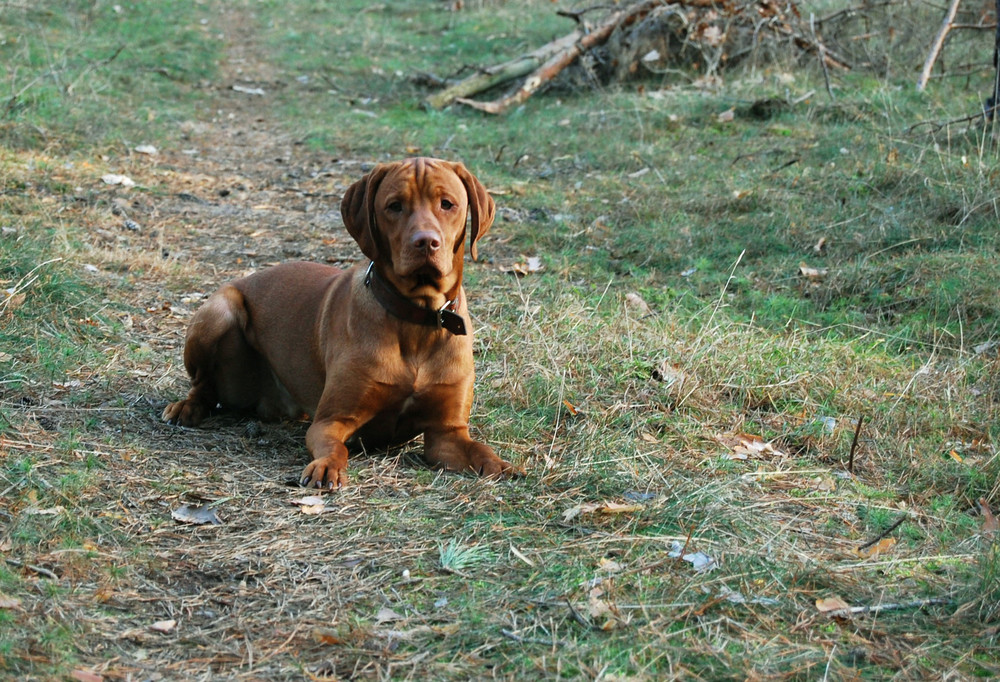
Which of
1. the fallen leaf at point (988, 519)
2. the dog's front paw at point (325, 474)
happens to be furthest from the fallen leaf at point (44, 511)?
the fallen leaf at point (988, 519)

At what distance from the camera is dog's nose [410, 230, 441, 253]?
415 cm

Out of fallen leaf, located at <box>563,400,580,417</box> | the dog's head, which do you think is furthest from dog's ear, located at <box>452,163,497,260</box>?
fallen leaf, located at <box>563,400,580,417</box>

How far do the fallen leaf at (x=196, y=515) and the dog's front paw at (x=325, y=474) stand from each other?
392 mm

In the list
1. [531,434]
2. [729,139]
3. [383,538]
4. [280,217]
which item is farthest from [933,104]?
[383,538]

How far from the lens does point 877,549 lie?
3660 millimetres

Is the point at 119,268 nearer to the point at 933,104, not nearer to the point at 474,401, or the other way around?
the point at 474,401

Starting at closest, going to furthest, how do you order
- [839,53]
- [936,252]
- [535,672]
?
[535,672], [936,252], [839,53]

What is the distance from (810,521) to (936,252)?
142 inches

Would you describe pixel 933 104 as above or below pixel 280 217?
above

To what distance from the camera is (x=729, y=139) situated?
9477 millimetres

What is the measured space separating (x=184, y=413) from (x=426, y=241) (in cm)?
162

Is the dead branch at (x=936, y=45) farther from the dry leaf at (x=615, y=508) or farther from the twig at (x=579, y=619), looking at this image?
the twig at (x=579, y=619)

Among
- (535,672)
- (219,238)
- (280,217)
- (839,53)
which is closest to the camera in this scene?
(535,672)

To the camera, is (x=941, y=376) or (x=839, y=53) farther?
(x=839, y=53)
